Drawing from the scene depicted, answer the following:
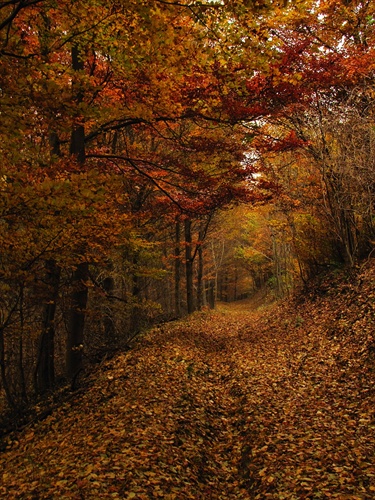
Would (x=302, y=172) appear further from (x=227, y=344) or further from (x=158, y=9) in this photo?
(x=158, y=9)

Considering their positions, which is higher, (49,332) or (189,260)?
(189,260)

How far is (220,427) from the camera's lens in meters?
6.52

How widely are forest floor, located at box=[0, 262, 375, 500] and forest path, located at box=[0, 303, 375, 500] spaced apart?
2cm

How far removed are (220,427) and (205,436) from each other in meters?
0.50

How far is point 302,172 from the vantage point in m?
14.0

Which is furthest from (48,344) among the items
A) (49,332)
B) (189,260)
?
(189,260)

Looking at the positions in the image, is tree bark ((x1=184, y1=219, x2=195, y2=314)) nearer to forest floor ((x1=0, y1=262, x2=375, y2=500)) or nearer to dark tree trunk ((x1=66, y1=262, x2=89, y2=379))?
forest floor ((x1=0, y1=262, x2=375, y2=500))

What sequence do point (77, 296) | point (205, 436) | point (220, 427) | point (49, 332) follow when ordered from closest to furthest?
point (205, 436) < point (220, 427) < point (77, 296) < point (49, 332)

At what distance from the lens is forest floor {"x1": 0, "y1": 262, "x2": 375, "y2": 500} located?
4578mm

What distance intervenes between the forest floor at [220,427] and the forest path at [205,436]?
0.02 m

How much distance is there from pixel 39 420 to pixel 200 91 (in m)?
7.85

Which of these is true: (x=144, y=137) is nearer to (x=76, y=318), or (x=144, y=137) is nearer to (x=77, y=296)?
(x=77, y=296)

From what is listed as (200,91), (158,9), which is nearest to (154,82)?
(200,91)

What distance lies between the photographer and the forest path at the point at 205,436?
4539 mm
